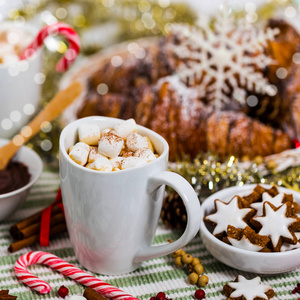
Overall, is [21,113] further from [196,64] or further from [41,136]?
[196,64]

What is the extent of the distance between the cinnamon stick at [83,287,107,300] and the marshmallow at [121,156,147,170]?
26 centimetres

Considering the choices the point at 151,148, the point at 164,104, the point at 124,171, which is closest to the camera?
the point at 124,171

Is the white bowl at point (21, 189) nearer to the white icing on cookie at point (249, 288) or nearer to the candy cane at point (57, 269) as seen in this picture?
the candy cane at point (57, 269)

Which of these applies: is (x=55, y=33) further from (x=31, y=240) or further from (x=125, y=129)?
(x=31, y=240)

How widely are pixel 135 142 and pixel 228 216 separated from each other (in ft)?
0.88

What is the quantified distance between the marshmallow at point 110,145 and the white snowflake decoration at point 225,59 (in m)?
0.57

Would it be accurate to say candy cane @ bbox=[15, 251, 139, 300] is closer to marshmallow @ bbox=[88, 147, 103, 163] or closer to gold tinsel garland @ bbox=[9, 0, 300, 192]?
marshmallow @ bbox=[88, 147, 103, 163]

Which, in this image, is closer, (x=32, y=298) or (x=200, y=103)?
(x=32, y=298)

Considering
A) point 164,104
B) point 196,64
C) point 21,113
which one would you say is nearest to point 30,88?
point 21,113

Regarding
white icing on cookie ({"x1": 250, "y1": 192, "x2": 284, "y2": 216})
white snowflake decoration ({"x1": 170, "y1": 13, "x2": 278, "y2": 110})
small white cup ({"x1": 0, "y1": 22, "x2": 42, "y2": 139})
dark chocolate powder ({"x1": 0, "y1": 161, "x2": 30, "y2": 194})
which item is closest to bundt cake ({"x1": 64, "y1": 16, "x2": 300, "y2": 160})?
white snowflake decoration ({"x1": 170, "y1": 13, "x2": 278, "y2": 110})

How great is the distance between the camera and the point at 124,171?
3.05ft

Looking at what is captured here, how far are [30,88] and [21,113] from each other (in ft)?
0.28

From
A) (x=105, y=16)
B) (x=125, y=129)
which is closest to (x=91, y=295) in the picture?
(x=125, y=129)

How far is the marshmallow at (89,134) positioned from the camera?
1052mm
